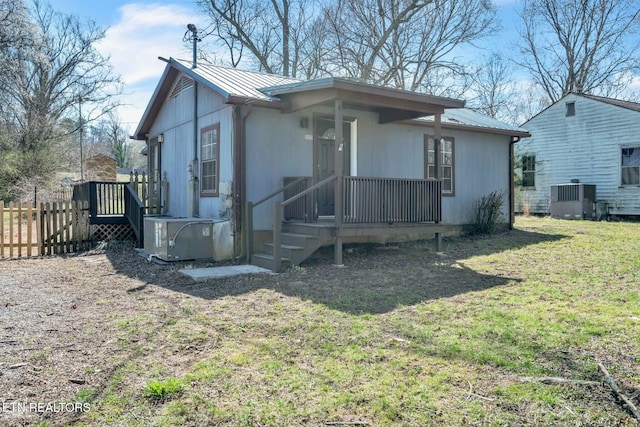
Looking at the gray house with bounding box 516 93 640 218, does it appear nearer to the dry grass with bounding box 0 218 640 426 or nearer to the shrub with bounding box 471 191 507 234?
the shrub with bounding box 471 191 507 234

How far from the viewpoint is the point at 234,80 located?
9844mm

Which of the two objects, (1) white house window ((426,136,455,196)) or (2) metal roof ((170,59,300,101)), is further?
(1) white house window ((426,136,455,196))

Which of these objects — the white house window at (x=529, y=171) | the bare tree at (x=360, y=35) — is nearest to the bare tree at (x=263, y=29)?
the bare tree at (x=360, y=35)

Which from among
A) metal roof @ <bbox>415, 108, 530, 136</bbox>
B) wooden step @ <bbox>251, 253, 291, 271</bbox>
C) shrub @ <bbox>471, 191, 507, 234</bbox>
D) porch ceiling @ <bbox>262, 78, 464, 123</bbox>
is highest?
metal roof @ <bbox>415, 108, 530, 136</bbox>

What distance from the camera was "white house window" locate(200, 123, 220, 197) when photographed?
962 cm

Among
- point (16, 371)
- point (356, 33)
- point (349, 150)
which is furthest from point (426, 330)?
point (356, 33)

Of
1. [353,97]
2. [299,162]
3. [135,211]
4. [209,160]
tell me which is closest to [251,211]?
[299,162]

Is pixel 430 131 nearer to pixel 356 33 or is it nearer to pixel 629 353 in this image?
pixel 629 353

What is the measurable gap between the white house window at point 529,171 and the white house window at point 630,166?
3.70 metres

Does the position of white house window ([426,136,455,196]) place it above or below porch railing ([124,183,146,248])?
above

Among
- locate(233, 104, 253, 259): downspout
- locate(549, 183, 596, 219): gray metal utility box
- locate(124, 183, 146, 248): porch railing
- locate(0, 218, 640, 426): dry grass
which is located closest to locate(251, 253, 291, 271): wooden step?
locate(0, 218, 640, 426): dry grass

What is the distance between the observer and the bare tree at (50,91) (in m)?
21.6

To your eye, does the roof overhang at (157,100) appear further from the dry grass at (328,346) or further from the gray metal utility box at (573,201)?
the gray metal utility box at (573,201)

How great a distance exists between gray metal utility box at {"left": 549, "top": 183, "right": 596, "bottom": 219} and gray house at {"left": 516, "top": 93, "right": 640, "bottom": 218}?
63mm
